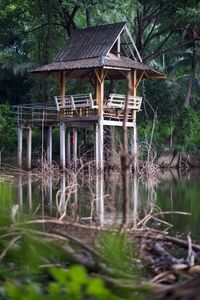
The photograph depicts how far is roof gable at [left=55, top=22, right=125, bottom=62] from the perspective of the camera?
29.9 metres

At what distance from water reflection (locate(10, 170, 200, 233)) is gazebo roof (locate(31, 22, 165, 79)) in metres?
4.96

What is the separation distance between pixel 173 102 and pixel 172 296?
4033 cm

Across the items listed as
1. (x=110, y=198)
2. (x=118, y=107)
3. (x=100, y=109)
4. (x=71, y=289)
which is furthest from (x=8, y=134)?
(x=71, y=289)

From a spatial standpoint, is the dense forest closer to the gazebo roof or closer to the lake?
the gazebo roof

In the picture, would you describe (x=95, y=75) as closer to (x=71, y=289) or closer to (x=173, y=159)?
(x=173, y=159)

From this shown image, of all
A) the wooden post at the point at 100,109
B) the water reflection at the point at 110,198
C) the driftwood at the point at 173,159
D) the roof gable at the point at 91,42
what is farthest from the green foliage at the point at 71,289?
the driftwood at the point at 173,159

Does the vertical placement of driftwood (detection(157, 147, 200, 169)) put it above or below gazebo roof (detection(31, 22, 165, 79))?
below

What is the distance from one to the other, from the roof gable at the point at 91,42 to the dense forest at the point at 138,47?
129cm

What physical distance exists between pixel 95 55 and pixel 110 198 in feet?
47.6

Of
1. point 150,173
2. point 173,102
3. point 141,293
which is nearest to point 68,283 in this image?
point 141,293

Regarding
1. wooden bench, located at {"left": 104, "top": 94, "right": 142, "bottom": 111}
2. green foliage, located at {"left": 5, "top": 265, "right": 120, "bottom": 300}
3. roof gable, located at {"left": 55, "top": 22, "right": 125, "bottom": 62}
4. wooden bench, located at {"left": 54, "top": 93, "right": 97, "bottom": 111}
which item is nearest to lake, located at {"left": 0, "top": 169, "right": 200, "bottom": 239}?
green foliage, located at {"left": 5, "top": 265, "right": 120, "bottom": 300}

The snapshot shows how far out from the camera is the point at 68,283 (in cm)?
301

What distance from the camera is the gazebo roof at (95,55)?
94.6 ft

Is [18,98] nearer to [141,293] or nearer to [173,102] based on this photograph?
[173,102]
